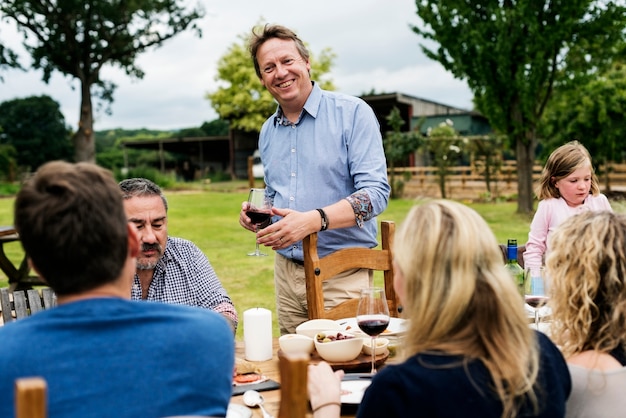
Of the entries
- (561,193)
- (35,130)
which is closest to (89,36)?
(35,130)

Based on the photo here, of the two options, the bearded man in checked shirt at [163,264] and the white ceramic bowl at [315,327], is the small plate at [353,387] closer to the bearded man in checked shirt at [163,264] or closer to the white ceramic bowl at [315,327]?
the white ceramic bowl at [315,327]

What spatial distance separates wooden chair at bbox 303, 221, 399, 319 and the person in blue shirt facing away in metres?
1.74

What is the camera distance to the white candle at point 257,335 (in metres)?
2.65

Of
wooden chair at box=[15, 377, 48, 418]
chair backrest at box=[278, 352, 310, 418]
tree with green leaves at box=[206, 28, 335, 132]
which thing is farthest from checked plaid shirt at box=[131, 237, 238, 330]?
tree with green leaves at box=[206, 28, 335, 132]

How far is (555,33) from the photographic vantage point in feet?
47.1

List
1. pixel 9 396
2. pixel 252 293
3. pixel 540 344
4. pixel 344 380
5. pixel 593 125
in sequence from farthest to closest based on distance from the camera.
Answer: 1. pixel 593 125
2. pixel 252 293
3. pixel 344 380
4. pixel 540 344
5. pixel 9 396

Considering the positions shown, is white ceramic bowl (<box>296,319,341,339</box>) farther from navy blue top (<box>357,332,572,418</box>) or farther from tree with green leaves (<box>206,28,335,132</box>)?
tree with green leaves (<box>206,28,335,132</box>)

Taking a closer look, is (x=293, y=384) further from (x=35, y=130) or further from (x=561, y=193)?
(x=35, y=130)

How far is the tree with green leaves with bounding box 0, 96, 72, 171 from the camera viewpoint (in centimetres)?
4338

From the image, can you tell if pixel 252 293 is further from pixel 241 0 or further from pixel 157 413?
pixel 241 0

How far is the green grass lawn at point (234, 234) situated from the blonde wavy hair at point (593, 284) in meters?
1.50

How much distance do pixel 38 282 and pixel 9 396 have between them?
322 inches

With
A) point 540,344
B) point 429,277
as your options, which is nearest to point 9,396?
point 429,277

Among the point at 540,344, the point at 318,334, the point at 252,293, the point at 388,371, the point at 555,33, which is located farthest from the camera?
the point at 555,33
